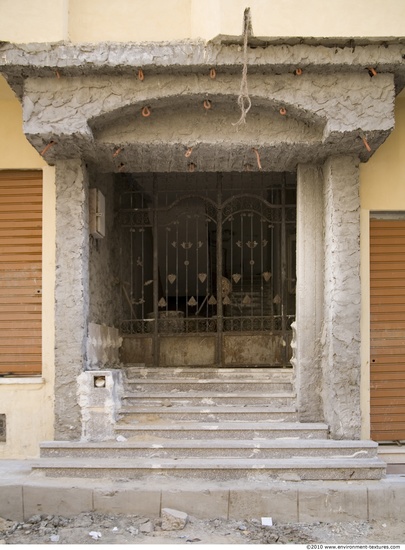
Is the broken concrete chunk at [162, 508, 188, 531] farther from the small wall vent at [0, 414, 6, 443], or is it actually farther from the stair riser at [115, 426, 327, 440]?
the small wall vent at [0, 414, 6, 443]

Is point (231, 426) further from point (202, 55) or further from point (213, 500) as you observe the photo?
point (202, 55)

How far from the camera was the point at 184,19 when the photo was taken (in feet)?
21.1

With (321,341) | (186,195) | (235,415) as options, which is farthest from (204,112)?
(235,415)

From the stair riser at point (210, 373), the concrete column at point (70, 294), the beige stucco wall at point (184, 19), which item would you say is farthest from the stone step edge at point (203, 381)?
the beige stucco wall at point (184, 19)

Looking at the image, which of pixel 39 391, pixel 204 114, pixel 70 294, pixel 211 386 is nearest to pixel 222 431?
pixel 211 386

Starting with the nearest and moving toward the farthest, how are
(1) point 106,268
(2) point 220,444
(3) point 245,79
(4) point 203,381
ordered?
1. (3) point 245,79
2. (2) point 220,444
3. (4) point 203,381
4. (1) point 106,268

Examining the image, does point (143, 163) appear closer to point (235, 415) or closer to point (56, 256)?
point (56, 256)

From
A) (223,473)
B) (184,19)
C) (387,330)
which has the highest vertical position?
(184,19)

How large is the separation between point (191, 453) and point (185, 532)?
103 cm

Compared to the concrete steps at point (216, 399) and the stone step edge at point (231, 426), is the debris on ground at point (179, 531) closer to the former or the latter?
the stone step edge at point (231, 426)

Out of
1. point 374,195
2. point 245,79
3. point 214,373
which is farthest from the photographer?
point 214,373

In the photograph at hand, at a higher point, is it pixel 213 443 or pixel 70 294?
pixel 70 294

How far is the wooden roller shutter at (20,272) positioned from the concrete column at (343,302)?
3.18 m

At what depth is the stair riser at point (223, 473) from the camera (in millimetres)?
6000
